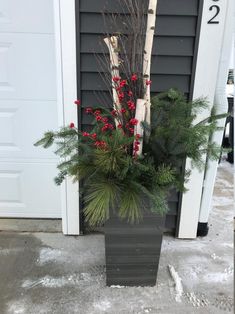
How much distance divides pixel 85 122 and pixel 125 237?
30.0 inches

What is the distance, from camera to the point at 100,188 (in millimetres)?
1477

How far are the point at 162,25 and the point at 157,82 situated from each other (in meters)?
0.32

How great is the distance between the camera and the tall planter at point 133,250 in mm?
1690

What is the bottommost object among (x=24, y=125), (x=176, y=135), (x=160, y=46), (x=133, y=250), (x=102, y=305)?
(x=102, y=305)

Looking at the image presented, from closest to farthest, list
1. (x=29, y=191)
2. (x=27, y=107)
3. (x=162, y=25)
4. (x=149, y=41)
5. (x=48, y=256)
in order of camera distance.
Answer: (x=149, y=41)
(x=162, y=25)
(x=48, y=256)
(x=27, y=107)
(x=29, y=191)

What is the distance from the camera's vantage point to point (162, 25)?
186cm

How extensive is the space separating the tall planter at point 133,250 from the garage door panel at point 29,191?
2.73 feet

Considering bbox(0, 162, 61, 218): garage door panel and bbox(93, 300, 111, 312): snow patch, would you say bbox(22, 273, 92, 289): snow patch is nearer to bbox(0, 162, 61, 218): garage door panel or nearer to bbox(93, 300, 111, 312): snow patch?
bbox(93, 300, 111, 312): snow patch

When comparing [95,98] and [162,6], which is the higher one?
[162,6]

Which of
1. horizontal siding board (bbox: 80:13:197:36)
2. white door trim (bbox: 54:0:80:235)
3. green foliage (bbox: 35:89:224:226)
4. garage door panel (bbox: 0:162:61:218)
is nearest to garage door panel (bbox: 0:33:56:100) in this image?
white door trim (bbox: 54:0:80:235)

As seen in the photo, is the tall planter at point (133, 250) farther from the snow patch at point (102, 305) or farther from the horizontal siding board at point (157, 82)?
the horizontal siding board at point (157, 82)

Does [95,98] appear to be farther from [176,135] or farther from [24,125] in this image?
[176,135]

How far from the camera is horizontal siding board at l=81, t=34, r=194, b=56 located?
1.89 metres

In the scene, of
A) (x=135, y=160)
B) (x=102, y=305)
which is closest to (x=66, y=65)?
(x=135, y=160)
